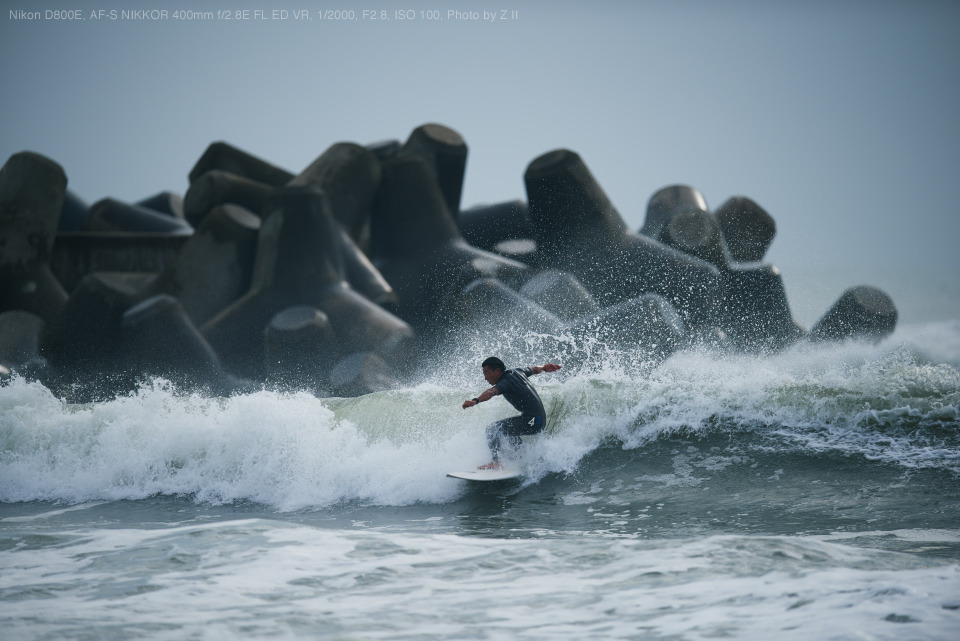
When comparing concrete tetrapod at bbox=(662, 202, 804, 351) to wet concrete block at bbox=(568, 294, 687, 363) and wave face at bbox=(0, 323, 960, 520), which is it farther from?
wave face at bbox=(0, 323, 960, 520)

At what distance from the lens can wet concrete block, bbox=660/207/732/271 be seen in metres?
13.2

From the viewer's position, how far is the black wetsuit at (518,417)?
666 cm

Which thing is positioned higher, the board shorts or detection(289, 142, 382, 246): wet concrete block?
detection(289, 142, 382, 246): wet concrete block

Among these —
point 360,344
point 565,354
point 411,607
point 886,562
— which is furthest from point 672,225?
point 411,607

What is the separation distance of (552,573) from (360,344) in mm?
7426

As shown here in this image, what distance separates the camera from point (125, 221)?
55.7 ft

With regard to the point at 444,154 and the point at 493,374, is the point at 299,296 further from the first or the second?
the point at 493,374

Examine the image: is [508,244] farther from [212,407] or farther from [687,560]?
[687,560]

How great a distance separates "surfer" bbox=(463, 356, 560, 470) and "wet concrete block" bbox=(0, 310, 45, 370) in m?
8.76

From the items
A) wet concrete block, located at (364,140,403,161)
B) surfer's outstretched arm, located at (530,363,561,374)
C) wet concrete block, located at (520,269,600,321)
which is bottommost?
surfer's outstretched arm, located at (530,363,561,374)

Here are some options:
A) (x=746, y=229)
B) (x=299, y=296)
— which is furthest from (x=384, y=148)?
(x=746, y=229)

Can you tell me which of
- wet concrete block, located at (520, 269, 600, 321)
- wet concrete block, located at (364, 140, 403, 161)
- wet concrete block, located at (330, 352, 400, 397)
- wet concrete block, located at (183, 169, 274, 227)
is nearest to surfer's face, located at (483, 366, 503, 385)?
wet concrete block, located at (330, 352, 400, 397)

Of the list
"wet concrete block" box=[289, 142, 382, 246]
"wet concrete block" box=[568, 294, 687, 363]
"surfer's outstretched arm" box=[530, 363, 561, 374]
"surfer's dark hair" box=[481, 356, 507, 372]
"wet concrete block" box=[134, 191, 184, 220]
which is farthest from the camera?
"wet concrete block" box=[134, 191, 184, 220]

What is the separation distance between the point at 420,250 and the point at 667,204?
4731mm
